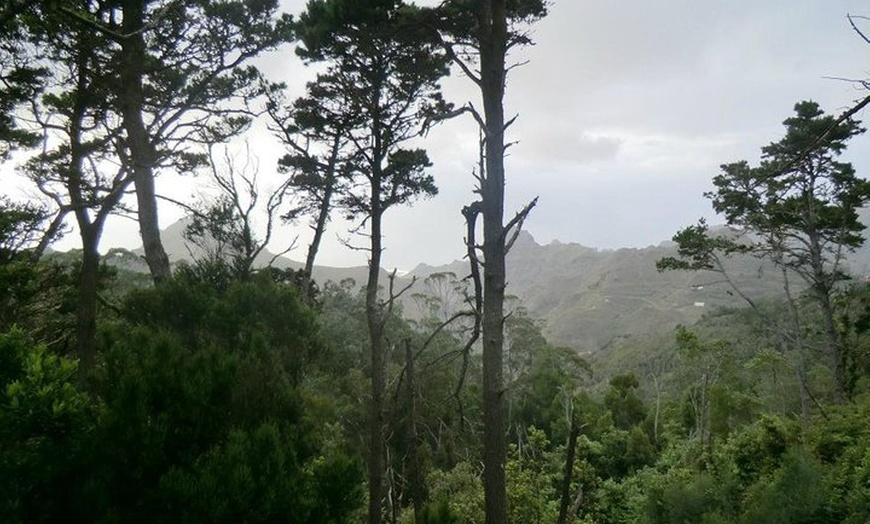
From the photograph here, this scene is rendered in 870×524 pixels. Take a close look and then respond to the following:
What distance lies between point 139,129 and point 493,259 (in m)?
5.75

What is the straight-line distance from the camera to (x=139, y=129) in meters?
7.11

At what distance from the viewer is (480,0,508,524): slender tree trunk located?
14.0 ft

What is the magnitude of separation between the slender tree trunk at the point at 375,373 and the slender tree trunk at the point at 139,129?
9.82 feet

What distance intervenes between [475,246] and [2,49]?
7163 mm

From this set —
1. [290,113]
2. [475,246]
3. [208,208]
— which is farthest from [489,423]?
[208,208]

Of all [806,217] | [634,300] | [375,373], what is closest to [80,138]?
[375,373]

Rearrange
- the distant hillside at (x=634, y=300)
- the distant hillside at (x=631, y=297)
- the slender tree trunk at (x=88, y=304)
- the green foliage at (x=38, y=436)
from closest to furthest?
1. the green foliage at (x=38, y=436)
2. the slender tree trunk at (x=88, y=304)
3. the distant hillside at (x=631, y=297)
4. the distant hillside at (x=634, y=300)

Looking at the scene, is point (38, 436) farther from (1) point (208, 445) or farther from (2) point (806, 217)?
(2) point (806, 217)

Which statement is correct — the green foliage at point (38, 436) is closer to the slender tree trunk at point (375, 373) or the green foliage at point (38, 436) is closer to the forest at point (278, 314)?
the forest at point (278, 314)

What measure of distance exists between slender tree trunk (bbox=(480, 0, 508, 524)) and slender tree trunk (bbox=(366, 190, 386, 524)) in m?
2.83

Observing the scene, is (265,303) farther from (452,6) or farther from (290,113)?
(452,6)

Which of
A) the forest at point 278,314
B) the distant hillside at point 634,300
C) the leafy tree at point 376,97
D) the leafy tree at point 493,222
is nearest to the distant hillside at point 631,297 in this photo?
the distant hillside at point 634,300

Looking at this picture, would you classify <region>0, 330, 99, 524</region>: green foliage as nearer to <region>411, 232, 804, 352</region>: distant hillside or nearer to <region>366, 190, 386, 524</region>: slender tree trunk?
<region>366, 190, 386, 524</region>: slender tree trunk

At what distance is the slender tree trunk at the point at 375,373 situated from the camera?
664cm
